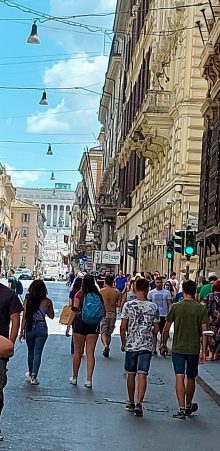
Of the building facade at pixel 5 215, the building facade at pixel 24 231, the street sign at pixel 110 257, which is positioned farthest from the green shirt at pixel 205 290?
the building facade at pixel 24 231

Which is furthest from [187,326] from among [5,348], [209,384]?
[5,348]

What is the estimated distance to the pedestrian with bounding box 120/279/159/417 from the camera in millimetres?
10836

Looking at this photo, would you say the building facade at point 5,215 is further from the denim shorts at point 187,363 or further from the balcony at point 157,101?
the denim shorts at point 187,363

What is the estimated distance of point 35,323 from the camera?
13039 millimetres

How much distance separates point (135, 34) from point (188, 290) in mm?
46232

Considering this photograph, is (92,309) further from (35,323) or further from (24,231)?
(24,231)

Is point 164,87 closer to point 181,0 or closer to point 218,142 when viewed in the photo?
point 181,0

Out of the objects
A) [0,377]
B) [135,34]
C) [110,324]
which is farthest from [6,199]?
[0,377]

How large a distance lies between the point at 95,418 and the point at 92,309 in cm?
280

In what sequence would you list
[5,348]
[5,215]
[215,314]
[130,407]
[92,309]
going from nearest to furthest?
[5,348]
[130,407]
[92,309]
[215,314]
[5,215]

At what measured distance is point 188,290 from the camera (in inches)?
433

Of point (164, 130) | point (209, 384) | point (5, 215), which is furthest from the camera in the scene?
point (5, 215)

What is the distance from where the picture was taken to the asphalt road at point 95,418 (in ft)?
28.8

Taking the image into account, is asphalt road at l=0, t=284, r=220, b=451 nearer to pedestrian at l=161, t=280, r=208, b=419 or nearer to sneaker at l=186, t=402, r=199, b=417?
sneaker at l=186, t=402, r=199, b=417
